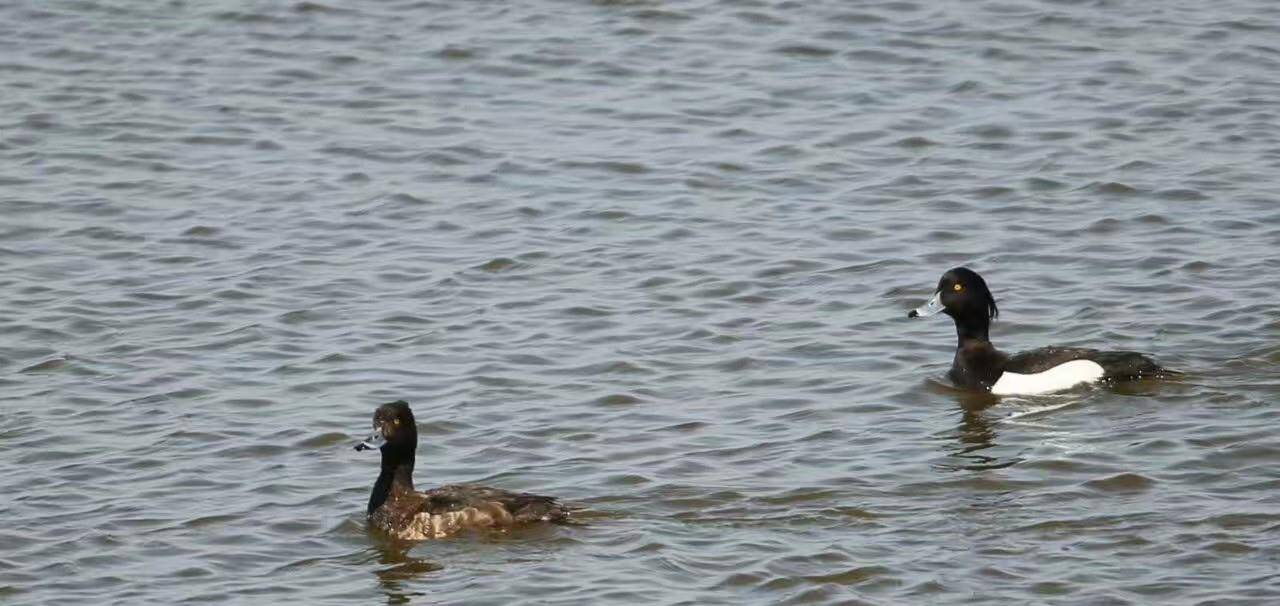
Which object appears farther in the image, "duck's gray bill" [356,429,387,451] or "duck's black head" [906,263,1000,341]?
"duck's black head" [906,263,1000,341]

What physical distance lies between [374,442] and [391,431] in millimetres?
107

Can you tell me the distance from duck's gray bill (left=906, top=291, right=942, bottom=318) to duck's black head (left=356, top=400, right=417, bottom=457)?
3926 millimetres

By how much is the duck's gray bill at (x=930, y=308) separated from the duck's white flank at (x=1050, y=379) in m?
0.74

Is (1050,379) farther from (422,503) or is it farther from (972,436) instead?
(422,503)

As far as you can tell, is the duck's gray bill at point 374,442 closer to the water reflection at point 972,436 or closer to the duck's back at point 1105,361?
the water reflection at point 972,436

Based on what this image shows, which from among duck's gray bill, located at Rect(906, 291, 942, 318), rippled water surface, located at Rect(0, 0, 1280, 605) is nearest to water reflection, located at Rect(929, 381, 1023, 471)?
rippled water surface, located at Rect(0, 0, 1280, 605)

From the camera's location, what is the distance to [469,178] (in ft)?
56.1

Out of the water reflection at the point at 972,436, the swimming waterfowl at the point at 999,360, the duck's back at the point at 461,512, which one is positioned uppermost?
Result: the duck's back at the point at 461,512

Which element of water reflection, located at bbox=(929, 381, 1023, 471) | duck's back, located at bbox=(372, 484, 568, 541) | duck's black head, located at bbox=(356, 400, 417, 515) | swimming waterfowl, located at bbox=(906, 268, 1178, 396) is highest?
duck's black head, located at bbox=(356, 400, 417, 515)

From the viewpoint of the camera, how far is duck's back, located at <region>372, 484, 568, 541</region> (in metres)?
10.3

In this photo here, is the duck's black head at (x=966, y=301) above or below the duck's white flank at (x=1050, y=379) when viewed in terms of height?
above

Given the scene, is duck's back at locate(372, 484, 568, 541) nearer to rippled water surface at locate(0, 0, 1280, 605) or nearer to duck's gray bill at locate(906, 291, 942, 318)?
rippled water surface at locate(0, 0, 1280, 605)

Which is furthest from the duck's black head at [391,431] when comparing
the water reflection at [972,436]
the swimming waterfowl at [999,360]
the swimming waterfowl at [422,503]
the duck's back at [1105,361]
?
the duck's back at [1105,361]

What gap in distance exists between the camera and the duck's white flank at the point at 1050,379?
12406mm
